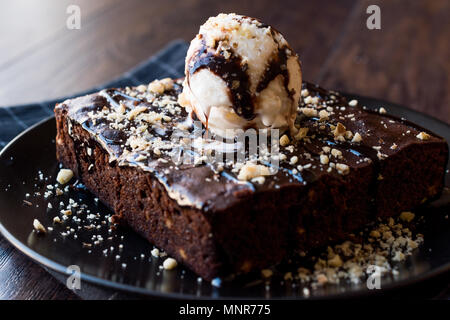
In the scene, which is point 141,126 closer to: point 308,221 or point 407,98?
point 308,221

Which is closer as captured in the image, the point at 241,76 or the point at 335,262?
the point at 335,262

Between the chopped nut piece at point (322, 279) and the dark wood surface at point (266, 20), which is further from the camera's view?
the dark wood surface at point (266, 20)

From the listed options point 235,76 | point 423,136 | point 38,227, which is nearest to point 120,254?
point 38,227

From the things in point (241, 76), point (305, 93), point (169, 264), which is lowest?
point (169, 264)

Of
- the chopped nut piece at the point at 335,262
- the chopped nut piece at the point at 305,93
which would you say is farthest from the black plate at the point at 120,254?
the chopped nut piece at the point at 305,93

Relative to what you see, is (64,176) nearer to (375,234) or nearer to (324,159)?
(324,159)

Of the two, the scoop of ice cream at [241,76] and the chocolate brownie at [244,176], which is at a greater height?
the scoop of ice cream at [241,76]

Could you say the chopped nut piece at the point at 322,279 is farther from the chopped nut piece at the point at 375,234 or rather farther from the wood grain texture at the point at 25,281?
the wood grain texture at the point at 25,281
